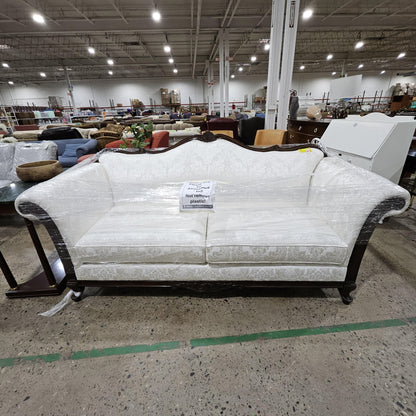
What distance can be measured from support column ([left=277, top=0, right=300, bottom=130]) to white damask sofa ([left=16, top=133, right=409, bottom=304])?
275 centimetres

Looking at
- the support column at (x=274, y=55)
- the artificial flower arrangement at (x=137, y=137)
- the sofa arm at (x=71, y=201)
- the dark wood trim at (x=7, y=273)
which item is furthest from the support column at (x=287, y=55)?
the dark wood trim at (x=7, y=273)

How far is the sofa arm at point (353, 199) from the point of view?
1.11 meters

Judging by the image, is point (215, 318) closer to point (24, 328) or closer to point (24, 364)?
point (24, 364)

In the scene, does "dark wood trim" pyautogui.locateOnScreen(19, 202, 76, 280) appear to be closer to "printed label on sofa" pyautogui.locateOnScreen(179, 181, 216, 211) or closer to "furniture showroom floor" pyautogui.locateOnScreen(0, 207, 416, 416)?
"furniture showroom floor" pyautogui.locateOnScreen(0, 207, 416, 416)

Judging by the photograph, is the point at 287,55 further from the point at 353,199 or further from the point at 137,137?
the point at 353,199

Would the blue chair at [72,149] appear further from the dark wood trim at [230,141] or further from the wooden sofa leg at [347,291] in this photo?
the wooden sofa leg at [347,291]

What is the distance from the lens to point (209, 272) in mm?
1283

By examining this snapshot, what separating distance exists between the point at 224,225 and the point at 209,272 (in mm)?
283

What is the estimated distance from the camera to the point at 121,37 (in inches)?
325

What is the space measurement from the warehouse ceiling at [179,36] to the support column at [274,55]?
257cm

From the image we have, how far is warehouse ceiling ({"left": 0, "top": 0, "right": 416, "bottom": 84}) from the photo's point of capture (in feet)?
19.8

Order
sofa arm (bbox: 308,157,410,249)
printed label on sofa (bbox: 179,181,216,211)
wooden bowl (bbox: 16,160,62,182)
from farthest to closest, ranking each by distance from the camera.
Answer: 1. wooden bowl (bbox: 16,160,62,182)
2. printed label on sofa (bbox: 179,181,216,211)
3. sofa arm (bbox: 308,157,410,249)

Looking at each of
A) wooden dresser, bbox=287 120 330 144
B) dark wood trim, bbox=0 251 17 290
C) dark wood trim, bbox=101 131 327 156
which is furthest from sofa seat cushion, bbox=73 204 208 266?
wooden dresser, bbox=287 120 330 144

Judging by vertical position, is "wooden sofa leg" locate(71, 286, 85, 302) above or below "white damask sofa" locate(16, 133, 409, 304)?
below
